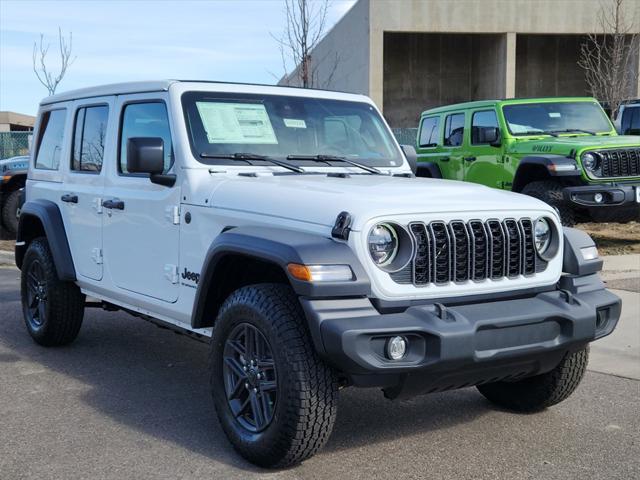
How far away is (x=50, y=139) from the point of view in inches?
261

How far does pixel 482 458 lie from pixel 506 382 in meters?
0.85

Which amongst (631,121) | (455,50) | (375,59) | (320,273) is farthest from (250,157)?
(455,50)

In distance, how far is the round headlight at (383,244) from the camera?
147 inches

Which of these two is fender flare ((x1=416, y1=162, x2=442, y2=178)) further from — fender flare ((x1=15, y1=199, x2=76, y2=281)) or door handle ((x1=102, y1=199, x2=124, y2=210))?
door handle ((x1=102, y1=199, x2=124, y2=210))

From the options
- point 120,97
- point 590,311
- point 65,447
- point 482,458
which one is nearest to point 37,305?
point 120,97

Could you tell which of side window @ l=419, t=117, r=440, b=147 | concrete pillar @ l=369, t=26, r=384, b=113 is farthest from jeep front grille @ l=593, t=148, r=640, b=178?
concrete pillar @ l=369, t=26, r=384, b=113

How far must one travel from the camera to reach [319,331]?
3.49 metres

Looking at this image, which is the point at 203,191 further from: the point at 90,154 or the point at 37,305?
the point at 37,305

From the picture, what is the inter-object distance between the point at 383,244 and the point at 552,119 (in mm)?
8261

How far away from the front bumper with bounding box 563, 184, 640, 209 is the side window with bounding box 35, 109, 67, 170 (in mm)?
6233

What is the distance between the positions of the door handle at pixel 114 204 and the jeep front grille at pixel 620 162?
684 cm

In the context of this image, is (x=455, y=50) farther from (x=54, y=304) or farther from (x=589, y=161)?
(x=54, y=304)

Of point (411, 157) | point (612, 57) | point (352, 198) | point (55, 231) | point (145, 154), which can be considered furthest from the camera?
point (612, 57)

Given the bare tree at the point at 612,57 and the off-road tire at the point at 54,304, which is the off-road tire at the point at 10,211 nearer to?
the off-road tire at the point at 54,304
